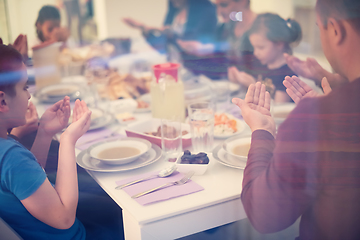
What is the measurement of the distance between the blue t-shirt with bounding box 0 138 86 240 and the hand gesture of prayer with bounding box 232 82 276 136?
39 centimetres

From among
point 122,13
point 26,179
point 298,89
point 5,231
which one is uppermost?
point 122,13

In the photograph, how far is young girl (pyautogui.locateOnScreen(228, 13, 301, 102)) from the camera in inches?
48.6

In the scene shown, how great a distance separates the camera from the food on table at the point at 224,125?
924 mm

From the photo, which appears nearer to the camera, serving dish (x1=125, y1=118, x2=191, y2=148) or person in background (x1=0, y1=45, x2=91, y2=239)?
person in background (x1=0, y1=45, x2=91, y2=239)

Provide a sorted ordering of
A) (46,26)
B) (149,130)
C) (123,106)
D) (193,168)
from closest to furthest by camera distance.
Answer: (193,168) → (149,130) → (123,106) → (46,26)

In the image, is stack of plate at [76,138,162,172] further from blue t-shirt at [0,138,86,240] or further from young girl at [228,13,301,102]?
young girl at [228,13,301,102]

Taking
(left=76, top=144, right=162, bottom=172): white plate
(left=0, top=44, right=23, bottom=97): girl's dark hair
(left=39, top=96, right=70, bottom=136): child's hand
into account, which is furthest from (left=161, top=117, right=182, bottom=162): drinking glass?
(left=0, top=44, right=23, bottom=97): girl's dark hair

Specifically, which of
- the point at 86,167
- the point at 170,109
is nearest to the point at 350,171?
the point at 86,167

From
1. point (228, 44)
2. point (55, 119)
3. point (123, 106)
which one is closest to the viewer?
point (55, 119)

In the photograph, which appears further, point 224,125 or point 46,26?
point 46,26

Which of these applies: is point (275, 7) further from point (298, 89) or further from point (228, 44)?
point (298, 89)

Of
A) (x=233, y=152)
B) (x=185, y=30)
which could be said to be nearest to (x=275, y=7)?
(x=185, y=30)

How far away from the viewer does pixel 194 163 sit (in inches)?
27.2

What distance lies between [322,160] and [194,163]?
0.28 meters
